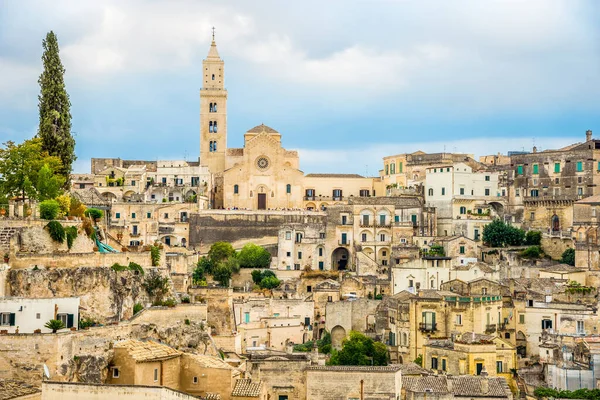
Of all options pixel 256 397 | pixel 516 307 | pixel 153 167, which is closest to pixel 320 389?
pixel 256 397

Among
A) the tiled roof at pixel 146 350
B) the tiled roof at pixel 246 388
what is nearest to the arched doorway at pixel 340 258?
the tiled roof at pixel 146 350

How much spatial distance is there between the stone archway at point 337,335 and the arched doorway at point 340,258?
14973mm

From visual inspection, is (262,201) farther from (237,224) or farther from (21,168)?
(21,168)

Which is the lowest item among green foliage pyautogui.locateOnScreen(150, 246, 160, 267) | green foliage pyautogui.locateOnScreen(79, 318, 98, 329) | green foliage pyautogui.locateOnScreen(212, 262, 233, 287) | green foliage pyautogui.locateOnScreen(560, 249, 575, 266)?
green foliage pyautogui.locateOnScreen(79, 318, 98, 329)

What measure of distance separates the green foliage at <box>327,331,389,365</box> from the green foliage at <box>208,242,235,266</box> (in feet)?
64.9

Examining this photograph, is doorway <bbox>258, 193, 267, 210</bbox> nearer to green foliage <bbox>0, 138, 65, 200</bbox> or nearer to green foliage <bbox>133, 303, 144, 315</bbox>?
green foliage <bbox>0, 138, 65, 200</bbox>

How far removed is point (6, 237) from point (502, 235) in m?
37.6

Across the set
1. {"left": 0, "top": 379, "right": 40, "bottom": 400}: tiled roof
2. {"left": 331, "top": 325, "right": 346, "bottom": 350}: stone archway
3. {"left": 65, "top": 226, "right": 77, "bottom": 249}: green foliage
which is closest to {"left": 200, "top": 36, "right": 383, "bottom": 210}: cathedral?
{"left": 331, "top": 325, "right": 346, "bottom": 350}: stone archway

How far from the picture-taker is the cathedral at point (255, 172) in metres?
88.5

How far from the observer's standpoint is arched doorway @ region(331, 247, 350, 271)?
77625 millimetres

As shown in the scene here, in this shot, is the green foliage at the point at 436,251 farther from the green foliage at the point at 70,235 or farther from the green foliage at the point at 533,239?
the green foliage at the point at 70,235

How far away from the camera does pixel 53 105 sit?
5675cm

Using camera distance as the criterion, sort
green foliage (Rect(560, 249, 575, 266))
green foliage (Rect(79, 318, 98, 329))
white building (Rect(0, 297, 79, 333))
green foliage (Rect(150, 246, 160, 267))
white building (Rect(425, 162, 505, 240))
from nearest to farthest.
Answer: white building (Rect(0, 297, 79, 333)) < green foliage (Rect(79, 318, 98, 329)) < green foliage (Rect(150, 246, 160, 267)) < green foliage (Rect(560, 249, 575, 266)) < white building (Rect(425, 162, 505, 240))

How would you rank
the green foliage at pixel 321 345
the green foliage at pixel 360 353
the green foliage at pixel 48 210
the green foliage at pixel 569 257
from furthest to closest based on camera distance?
the green foliage at pixel 569 257
the green foliage at pixel 321 345
the green foliage at pixel 360 353
the green foliage at pixel 48 210
